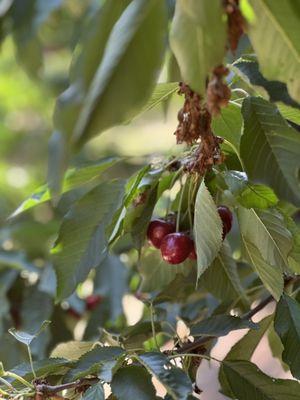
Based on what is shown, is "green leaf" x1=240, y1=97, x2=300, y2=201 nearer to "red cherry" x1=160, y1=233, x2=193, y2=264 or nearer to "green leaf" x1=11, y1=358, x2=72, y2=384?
"red cherry" x1=160, y1=233, x2=193, y2=264

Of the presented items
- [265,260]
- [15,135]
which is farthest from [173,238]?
A: [15,135]

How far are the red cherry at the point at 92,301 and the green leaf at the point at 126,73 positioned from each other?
0.94 meters

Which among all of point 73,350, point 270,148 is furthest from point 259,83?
point 73,350

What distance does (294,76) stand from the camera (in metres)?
0.48

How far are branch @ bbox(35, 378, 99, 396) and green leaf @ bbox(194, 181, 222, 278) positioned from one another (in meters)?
0.14

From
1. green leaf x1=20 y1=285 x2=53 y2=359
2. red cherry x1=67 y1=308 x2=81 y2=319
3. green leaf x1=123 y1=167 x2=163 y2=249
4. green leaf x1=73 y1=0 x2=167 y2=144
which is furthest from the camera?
red cherry x1=67 y1=308 x2=81 y2=319

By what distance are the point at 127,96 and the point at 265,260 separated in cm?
32

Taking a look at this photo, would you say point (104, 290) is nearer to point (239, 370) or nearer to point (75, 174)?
point (75, 174)

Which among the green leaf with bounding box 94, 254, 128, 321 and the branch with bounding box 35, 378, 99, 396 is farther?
the green leaf with bounding box 94, 254, 128, 321

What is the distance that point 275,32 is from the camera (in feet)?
1.54

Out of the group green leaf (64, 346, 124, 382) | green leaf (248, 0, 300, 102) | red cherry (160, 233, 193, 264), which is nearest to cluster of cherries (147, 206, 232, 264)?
red cherry (160, 233, 193, 264)

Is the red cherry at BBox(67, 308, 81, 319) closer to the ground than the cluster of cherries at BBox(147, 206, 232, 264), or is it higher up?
closer to the ground

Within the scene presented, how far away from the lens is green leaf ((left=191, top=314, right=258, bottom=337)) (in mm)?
708

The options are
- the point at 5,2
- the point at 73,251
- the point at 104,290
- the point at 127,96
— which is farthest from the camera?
the point at 104,290
